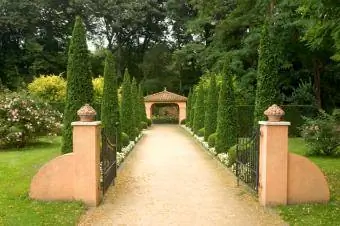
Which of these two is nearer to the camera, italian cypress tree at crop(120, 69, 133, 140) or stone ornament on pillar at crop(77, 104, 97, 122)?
stone ornament on pillar at crop(77, 104, 97, 122)

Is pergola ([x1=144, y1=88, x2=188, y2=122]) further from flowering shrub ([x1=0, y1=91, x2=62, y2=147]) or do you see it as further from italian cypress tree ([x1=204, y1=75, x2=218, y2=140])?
flowering shrub ([x1=0, y1=91, x2=62, y2=147])

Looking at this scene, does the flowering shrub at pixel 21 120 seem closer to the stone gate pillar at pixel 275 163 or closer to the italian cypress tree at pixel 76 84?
the italian cypress tree at pixel 76 84

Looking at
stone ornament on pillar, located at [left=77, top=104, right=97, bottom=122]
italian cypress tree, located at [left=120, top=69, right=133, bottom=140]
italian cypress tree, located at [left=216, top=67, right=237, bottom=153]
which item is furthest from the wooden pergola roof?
stone ornament on pillar, located at [left=77, top=104, right=97, bottom=122]

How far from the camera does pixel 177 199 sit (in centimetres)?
925

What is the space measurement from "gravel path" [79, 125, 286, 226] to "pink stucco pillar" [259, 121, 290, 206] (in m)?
0.39

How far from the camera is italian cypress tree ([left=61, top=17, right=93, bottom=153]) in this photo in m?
12.4

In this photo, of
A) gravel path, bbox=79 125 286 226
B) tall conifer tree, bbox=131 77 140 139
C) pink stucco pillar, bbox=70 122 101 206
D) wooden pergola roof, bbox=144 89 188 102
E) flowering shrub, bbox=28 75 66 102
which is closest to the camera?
gravel path, bbox=79 125 286 226

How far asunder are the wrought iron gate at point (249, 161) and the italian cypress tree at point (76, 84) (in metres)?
4.47

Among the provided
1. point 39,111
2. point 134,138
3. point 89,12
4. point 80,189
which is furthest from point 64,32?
point 80,189

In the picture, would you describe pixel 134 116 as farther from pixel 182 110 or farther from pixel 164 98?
pixel 182 110

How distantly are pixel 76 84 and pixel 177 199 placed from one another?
16.3 feet

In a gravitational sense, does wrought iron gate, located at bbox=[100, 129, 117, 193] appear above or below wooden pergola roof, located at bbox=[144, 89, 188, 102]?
below

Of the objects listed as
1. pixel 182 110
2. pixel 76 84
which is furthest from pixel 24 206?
pixel 182 110

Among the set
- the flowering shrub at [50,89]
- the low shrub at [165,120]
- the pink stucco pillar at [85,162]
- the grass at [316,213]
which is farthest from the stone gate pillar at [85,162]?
the low shrub at [165,120]
